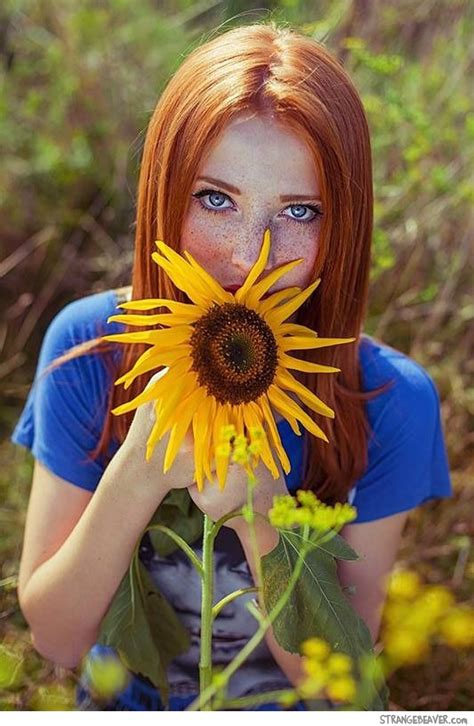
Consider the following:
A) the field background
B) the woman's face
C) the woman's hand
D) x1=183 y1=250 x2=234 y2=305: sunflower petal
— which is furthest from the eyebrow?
the field background

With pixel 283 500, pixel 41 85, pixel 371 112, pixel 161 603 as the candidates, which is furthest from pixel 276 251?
pixel 41 85

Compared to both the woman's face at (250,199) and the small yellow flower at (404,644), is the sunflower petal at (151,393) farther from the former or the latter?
the small yellow flower at (404,644)

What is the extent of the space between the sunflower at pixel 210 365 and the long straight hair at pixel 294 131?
131 mm

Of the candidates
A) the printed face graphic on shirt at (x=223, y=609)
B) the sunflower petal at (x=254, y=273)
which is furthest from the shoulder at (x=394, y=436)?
the sunflower petal at (x=254, y=273)

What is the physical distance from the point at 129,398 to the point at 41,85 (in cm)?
127

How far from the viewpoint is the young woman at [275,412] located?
2.67 feet

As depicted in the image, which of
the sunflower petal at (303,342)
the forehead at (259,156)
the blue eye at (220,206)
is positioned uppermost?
the forehead at (259,156)

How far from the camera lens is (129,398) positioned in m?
0.98

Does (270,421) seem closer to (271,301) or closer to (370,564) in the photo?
(271,301)

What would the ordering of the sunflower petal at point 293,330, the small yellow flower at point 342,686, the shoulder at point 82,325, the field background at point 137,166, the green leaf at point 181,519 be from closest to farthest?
1. the small yellow flower at point 342,686
2. the sunflower petal at point 293,330
3. the green leaf at point 181,519
4. the shoulder at point 82,325
5. the field background at point 137,166

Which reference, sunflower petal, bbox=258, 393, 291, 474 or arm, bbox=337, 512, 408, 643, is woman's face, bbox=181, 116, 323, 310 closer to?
sunflower petal, bbox=258, 393, 291, 474

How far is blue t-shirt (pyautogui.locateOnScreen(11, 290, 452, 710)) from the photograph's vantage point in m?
1.03

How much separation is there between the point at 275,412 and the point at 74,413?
227mm

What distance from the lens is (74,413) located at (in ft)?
3.43
